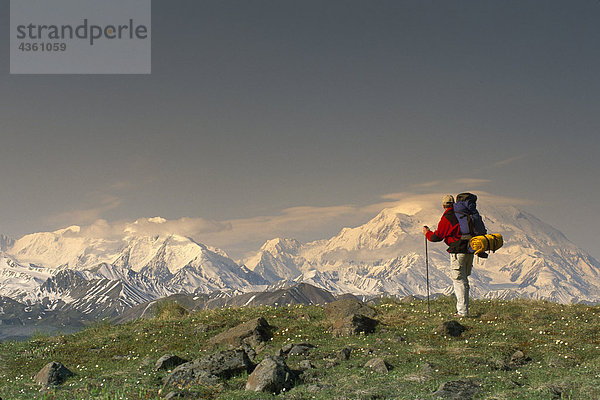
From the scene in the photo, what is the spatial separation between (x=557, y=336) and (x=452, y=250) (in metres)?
5.07

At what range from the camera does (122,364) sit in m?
18.7

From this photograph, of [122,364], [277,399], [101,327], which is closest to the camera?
[277,399]

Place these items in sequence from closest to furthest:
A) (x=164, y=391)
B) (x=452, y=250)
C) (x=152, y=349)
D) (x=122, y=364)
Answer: (x=164, y=391) → (x=122, y=364) → (x=152, y=349) → (x=452, y=250)

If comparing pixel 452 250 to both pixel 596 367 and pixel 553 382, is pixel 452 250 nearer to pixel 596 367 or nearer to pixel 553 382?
pixel 596 367

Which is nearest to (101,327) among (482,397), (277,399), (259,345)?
(259,345)

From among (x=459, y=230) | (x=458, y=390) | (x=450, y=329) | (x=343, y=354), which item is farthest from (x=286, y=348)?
(x=459, y=230)

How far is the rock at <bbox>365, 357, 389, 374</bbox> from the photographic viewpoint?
14.4 metres

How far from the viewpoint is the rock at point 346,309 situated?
23.6 metres

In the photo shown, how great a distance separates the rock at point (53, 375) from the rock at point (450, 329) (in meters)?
13.3

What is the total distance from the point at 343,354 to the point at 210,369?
425 centimetres

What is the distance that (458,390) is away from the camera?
1207cm

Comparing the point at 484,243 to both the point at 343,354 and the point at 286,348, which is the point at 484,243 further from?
the point at 286,348

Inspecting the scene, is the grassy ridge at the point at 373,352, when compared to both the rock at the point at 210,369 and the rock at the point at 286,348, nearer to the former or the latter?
the rock at the point at 210,369

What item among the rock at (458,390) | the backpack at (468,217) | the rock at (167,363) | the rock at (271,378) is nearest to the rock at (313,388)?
the rock at (271,378)
